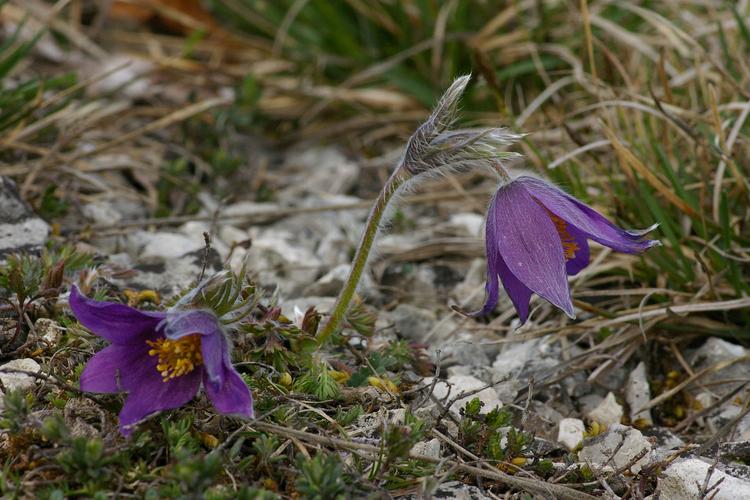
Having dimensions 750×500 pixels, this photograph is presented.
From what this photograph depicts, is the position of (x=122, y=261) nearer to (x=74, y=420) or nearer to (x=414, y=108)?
(x=74, y=420)

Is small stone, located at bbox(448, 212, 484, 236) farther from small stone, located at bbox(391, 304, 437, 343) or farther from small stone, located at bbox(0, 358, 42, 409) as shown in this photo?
small stone, located at bbox(0, 358, 42, 409)

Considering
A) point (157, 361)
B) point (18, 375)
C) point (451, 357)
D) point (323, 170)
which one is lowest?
point (323, 170)

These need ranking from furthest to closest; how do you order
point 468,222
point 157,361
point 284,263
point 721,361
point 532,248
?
point 468,222 < point 284,263 < point 721,361 < point 532,248 < point 157,361

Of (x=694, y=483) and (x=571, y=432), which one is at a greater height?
(x=694, y=483)

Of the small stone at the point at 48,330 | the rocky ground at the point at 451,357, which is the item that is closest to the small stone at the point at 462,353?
the rocky ground at the point at 451,357

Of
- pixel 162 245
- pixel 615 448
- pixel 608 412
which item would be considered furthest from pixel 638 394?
pixel 162 245

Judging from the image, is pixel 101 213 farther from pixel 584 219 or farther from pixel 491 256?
pixel 584 219
